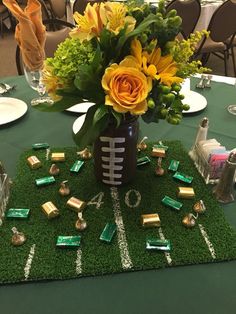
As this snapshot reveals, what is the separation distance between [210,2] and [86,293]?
2.78 m

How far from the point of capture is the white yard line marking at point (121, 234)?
637mm

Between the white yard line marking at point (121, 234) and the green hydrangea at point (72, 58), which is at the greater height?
the green hydrangea at point (72, 58)

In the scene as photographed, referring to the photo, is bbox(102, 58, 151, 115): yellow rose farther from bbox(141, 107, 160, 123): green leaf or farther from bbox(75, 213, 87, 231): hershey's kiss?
bbox(75, 213, 87, 231): hershey's kiss

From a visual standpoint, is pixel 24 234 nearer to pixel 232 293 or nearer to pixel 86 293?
pixel 86 293

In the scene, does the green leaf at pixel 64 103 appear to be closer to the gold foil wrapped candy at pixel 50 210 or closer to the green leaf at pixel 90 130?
the green leaf at pixel 90 130

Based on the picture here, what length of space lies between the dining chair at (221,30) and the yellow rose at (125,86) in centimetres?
194

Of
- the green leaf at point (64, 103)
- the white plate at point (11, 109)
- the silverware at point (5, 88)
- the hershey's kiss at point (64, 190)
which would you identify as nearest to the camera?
the green leaf at point (64, 103)

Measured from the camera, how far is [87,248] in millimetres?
665

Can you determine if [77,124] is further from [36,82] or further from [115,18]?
[115,18]

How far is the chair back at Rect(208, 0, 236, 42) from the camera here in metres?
2.35

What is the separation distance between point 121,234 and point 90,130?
24 cm

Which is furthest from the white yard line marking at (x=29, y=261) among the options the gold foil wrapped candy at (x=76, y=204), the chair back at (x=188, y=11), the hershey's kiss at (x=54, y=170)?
the chair back at (x=188, y=11)

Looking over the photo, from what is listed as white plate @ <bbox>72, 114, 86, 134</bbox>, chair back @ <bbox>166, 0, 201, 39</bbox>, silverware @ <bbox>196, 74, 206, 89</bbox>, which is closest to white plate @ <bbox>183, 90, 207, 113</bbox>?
silverware @ <bbox>196, 74, 206, 89</bbox>

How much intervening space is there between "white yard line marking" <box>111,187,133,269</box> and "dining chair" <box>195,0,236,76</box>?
1.91 m
